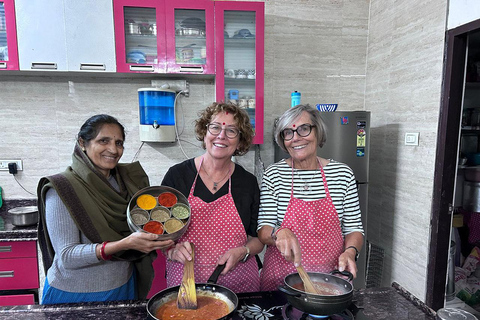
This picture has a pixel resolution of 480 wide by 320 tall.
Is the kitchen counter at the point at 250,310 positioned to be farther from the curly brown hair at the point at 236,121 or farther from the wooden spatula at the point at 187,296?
the curly brown hair at the point at 236,121

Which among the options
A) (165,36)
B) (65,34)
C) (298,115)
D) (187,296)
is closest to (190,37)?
(165,36)

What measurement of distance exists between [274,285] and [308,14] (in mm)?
2303

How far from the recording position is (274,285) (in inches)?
52.5

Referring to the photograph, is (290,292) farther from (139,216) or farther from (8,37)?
(8,37)

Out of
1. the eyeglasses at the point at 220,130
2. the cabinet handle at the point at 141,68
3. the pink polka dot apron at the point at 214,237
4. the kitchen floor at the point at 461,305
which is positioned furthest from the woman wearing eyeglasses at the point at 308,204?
the kitchen floor at the point at 461,305

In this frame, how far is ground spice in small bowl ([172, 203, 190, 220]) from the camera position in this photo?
115 centimetres

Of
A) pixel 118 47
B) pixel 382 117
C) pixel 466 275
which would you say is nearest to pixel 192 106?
pixel 118 47

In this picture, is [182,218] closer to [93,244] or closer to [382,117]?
[93,244]

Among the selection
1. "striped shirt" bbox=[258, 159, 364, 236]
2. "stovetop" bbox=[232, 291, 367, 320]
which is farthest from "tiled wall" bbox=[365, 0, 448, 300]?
"stovetop" bbox=[232, 291, 367, 320]

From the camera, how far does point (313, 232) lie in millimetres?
1377

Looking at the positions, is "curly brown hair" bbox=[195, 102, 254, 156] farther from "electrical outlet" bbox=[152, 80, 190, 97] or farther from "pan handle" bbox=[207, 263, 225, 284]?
"electrical outlet" bbox=[152, 80, 190, 97]

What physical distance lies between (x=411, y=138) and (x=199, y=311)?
194 cm

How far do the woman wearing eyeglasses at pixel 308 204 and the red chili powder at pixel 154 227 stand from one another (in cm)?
46

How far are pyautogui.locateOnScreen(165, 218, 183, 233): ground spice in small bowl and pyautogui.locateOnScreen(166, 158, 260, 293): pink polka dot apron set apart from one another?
241mm
